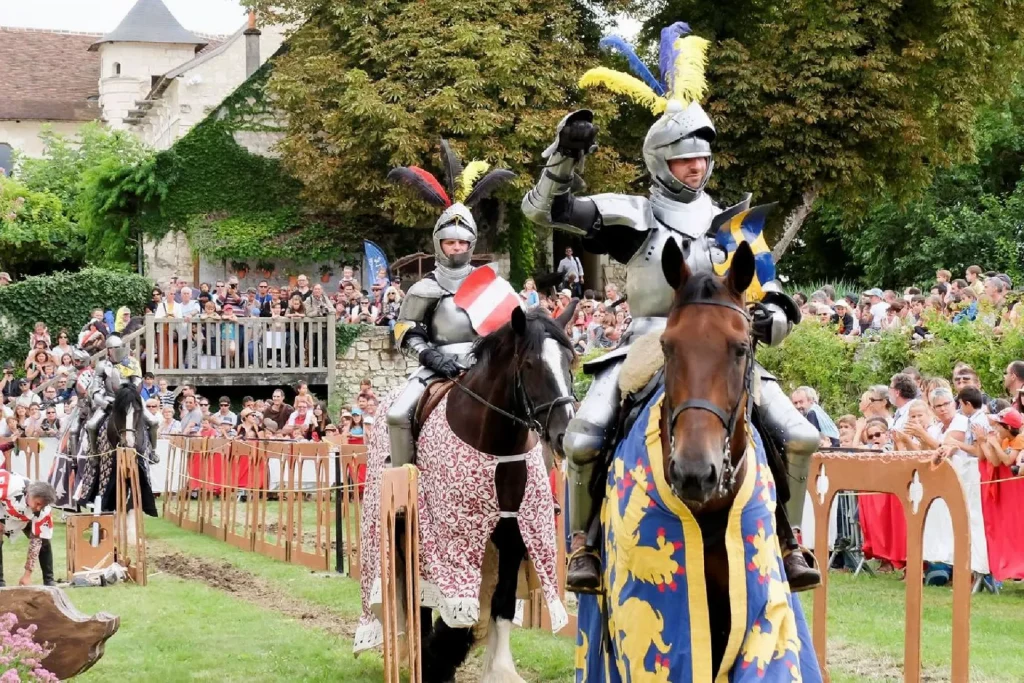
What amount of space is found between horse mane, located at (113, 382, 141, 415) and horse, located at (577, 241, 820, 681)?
1209 centimetres

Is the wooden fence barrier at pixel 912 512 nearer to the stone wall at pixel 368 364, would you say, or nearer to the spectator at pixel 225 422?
the spectator at pixel 225 422

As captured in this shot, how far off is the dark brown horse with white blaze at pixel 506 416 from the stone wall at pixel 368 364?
74.4 ft

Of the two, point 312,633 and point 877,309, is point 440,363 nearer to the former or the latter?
point 312,633

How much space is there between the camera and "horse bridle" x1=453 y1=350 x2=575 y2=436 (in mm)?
8227

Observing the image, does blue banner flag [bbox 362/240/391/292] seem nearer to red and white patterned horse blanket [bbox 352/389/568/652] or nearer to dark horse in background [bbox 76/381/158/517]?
dark horse in background [bbox 76/381/158/517]

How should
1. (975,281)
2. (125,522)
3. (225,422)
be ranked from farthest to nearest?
1. (225,422)
2. (975,281)
3. (125,522)

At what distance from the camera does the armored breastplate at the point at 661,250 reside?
625 centimetres

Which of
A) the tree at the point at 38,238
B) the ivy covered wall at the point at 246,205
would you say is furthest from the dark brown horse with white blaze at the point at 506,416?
the tree at the point at 38,238

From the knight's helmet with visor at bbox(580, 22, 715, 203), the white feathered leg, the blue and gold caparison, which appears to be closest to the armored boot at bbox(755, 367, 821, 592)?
the blue and gold caparison

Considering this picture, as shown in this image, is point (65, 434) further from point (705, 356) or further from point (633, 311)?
point (705, 356)

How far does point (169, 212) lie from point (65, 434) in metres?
19.8

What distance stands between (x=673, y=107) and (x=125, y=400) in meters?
11.5

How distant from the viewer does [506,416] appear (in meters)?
8.75

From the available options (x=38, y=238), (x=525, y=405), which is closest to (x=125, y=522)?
(x=525, y=405)
